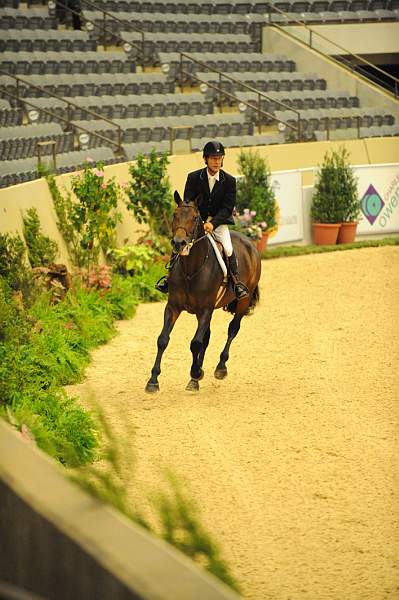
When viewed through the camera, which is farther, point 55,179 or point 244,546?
point 55,179

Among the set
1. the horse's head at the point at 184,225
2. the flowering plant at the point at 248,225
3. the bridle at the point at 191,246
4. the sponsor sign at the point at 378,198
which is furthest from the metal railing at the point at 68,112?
the horse's head at the point at 184,225

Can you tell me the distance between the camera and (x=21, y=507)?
3.53 m

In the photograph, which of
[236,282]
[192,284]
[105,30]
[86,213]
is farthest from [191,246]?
[105,30]

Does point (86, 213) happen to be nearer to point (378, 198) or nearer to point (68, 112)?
point (68, 112)

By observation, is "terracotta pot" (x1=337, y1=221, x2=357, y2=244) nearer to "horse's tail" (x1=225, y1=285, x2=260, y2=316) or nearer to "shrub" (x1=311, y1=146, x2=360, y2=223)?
"shrub" (x1=311, y1=146, x2=360, y2=223)

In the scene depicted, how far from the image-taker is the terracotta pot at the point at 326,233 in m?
22.9

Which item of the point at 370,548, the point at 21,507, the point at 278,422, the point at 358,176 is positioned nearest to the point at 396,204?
the point at 358,176

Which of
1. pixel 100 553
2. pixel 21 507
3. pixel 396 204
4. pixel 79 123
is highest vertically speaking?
pixel 100 553

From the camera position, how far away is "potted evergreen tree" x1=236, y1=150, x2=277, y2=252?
69.9ft

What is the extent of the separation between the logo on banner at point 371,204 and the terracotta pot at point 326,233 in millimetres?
1138

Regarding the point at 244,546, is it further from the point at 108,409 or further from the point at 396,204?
the point at 396,204

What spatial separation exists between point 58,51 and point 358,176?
24.9ft

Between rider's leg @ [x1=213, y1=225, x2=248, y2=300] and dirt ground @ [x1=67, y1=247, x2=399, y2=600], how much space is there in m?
0.98

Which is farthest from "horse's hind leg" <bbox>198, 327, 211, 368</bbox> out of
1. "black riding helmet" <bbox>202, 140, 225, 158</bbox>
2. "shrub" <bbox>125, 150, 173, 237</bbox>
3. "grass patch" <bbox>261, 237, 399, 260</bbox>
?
"grass patch" <bbox>261, 237, 399, 260</bbox>
